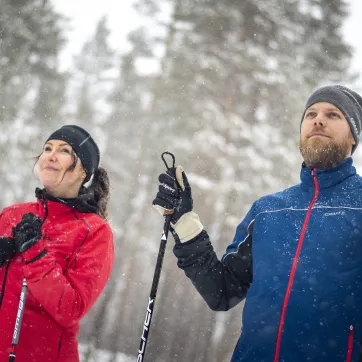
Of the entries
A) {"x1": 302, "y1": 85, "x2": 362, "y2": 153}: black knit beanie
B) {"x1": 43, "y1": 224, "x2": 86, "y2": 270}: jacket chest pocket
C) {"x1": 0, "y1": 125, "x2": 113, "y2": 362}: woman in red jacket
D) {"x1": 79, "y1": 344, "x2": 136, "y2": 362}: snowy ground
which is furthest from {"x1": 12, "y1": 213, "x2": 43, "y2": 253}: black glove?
{"x1": 79, "y1": 344, "x2": 136, "y2": 362}: snowy ground

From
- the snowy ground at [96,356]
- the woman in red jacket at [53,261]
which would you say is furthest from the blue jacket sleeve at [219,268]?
the snowy ground at [96,356]

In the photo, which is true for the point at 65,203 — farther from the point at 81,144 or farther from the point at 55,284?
the point at 55,284

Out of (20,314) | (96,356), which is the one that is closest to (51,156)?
(20,314)

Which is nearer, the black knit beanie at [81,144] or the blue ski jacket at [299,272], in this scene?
the blue ski jacket at [299,272]

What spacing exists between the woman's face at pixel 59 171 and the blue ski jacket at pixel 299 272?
1195 mm

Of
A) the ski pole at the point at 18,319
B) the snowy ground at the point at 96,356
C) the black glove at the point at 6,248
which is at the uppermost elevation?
the black glove at the point at 6,248

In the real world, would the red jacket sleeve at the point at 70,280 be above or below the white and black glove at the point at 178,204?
below

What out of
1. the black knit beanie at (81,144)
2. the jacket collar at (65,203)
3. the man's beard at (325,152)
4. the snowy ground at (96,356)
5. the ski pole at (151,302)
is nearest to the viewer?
the man's beard at (325,152)

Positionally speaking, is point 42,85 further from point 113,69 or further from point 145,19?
point 145,19

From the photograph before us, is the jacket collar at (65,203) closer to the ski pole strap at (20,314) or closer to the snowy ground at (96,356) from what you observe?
the ski pole strap at (20,314)

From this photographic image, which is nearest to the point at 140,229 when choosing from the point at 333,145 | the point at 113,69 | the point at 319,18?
the point at 319,18

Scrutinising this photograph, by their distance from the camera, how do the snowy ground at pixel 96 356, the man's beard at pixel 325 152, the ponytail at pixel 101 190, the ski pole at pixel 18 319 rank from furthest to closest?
the snowy ground at pixel 96 356
the ponytail at pixel 101 190
the man's beard at pixel 325 152
the ski pole at pixel 18 319

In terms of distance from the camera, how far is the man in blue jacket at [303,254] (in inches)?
92.4

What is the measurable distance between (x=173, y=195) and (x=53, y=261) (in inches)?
38.1
